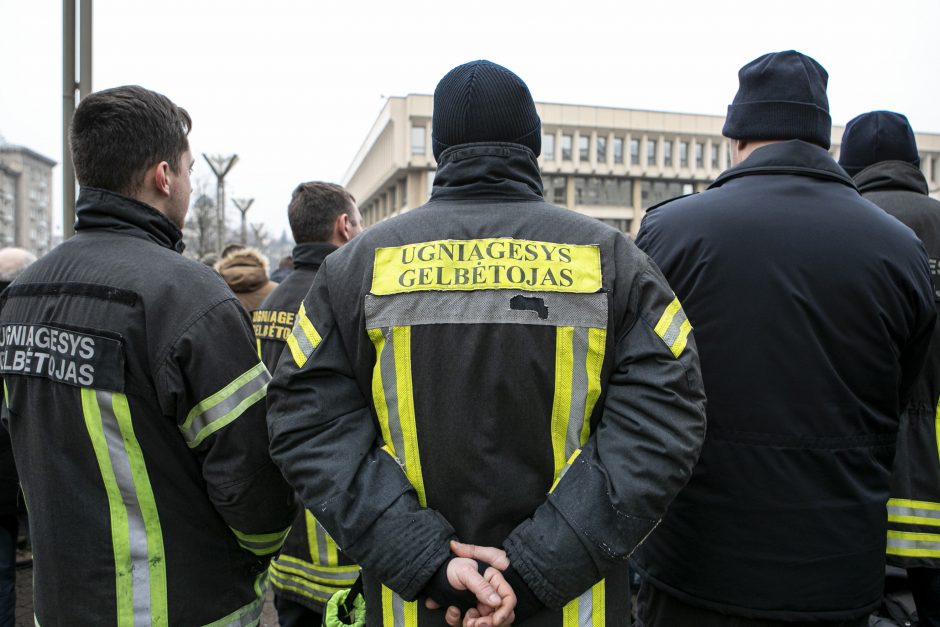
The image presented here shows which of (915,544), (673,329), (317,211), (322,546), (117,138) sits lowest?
(322,546)

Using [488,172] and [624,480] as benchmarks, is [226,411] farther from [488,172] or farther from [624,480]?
[624,480]

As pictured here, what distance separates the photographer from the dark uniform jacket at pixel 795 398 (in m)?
2.08

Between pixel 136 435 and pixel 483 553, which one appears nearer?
pixel 483 553

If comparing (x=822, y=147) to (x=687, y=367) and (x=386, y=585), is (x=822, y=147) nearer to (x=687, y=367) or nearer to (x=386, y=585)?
(x=687, y=367)

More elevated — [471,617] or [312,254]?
[312,254]

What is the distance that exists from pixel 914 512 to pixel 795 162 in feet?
4.26

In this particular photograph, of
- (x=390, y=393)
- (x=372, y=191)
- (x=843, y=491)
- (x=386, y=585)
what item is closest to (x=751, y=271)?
(x=843, y=491)

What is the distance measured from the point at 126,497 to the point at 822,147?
238 centimetres

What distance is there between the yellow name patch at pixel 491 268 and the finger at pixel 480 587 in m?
0.68

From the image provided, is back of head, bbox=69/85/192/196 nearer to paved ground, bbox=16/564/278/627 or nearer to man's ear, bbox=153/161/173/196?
man's ear, bbox=153/161/173/196

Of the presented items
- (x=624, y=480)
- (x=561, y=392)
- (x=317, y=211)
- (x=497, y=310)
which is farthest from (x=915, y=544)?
(x=317, y=211)

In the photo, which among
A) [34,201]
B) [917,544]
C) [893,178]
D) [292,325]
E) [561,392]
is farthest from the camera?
[34,201]

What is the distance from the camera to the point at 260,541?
2.08 m

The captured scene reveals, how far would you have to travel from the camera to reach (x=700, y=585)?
7.06 feet
